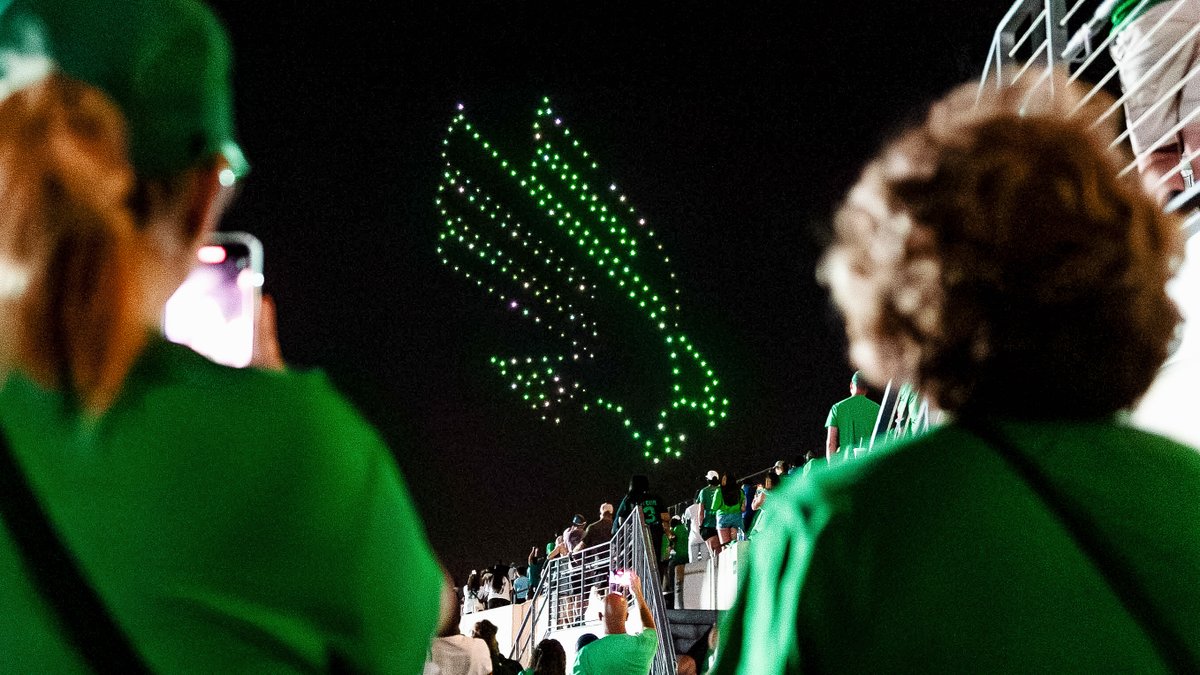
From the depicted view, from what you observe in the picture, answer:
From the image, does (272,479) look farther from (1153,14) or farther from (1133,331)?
(1153,14)

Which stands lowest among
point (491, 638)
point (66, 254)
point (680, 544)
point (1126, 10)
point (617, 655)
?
point (66, 254)

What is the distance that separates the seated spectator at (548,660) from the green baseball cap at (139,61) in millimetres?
5340

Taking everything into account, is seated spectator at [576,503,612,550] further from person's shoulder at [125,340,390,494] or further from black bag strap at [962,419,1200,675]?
person's shoulder at [125,340,390,494]

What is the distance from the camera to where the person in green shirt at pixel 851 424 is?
7.23 metres

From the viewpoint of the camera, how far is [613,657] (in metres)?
5.13

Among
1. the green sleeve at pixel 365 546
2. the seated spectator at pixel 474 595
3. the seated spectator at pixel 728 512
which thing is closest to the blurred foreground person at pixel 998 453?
the green sleeve at pixel 365 546

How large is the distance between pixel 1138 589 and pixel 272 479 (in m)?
0.93

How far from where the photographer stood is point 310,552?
0.90m

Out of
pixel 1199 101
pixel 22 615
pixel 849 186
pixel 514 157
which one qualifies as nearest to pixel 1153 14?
pixel 1199 101

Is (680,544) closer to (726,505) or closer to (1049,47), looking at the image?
(726,505)

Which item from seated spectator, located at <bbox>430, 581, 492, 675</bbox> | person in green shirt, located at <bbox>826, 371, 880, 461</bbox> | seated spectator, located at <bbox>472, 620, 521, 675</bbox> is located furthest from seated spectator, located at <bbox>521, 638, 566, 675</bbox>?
person in green shirt, located at <bbox>826, 371, 880, 461</bbox>

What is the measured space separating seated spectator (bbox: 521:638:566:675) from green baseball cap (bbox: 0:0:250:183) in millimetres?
5340

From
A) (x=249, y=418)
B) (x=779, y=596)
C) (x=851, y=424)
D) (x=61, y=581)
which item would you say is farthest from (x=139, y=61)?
(x=851, y=424)

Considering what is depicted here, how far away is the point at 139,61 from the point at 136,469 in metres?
0.43
